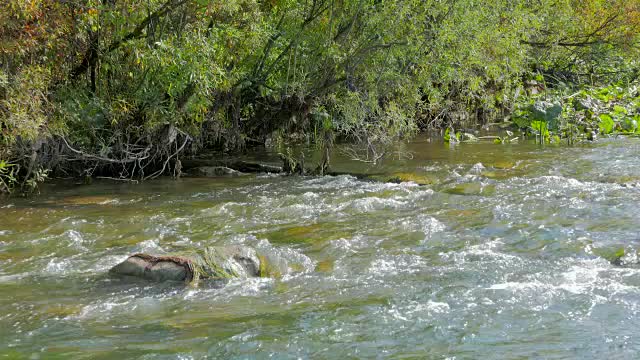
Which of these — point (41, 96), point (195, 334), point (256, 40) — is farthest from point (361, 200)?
point (195, 334)

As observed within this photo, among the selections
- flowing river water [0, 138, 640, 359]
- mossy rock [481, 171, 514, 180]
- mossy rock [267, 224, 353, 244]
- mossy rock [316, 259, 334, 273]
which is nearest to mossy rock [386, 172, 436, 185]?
flowing river water [0, 138, 640, 359]

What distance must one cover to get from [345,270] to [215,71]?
17.2 feet

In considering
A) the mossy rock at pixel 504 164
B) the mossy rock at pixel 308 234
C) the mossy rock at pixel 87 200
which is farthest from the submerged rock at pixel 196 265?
the mossy rock at pixel 504 164

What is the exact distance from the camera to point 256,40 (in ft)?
42.8

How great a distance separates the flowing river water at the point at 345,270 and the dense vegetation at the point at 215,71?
1106 millimetres

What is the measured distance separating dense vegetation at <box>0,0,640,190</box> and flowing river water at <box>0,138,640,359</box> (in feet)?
3.63

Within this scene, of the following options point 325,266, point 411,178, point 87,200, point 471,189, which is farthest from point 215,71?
point 325,266

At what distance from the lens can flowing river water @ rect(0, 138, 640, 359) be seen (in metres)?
5.91

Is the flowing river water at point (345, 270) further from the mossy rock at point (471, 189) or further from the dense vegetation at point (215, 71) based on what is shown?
the dense vegetation at point (215, 71)

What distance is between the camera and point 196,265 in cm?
757

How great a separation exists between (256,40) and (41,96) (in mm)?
3806

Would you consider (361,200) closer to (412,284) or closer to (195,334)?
(412,284)

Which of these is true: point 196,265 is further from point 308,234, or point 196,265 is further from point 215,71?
point 215,71

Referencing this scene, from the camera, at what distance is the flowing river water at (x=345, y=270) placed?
5.91 meters
